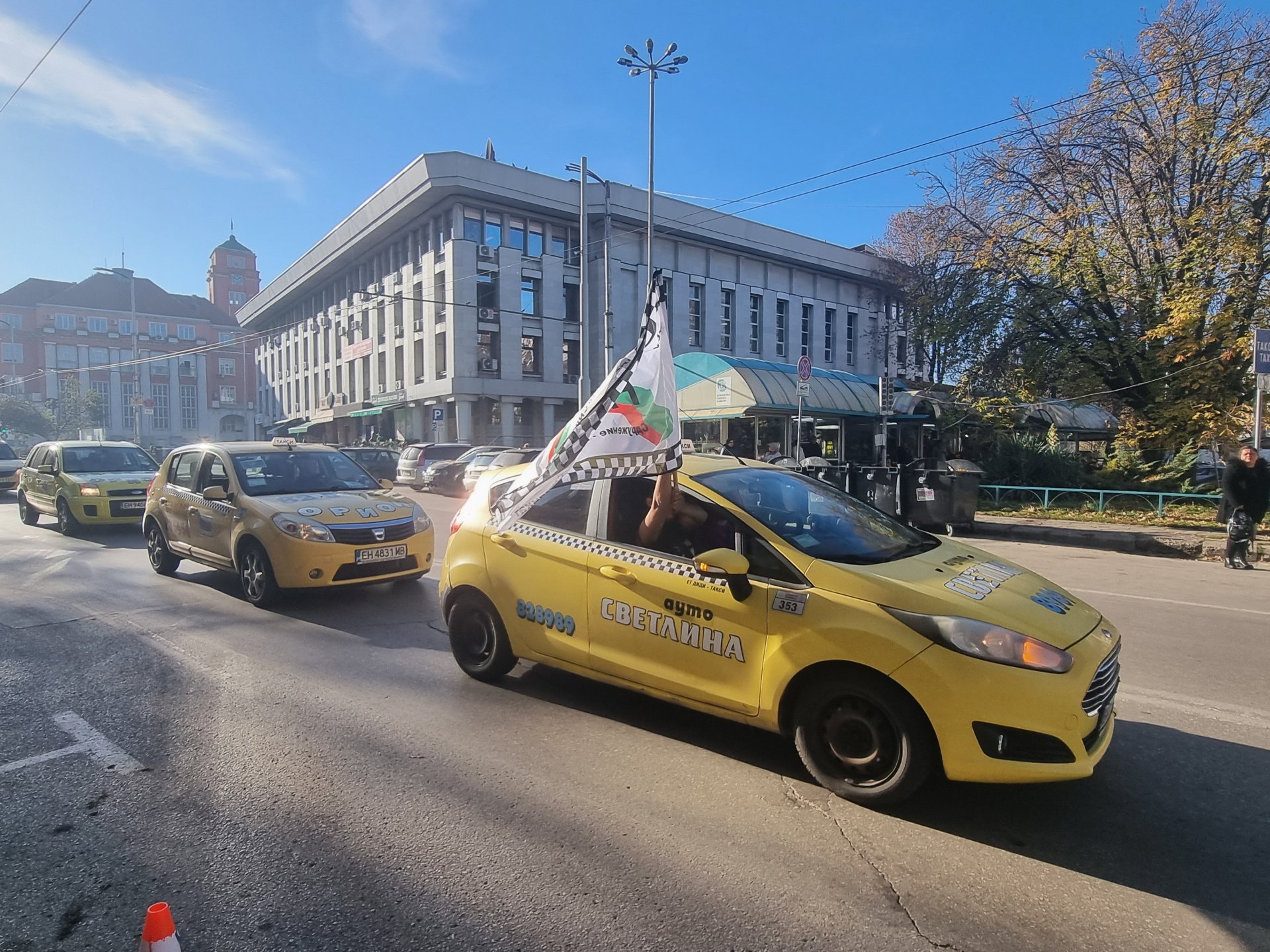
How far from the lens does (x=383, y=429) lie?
151 ft

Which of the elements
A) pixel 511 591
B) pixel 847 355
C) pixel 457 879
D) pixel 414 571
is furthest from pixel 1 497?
pixel 847 355

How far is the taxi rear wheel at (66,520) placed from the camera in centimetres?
1239

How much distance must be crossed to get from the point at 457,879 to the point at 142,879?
1.21 metres

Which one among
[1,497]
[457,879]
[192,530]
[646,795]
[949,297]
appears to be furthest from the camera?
[1,497]

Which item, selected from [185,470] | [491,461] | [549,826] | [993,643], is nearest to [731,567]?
[993,643]

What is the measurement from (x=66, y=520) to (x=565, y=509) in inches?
484

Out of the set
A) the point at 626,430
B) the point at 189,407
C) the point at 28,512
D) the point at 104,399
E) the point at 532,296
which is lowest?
the point at 28,512

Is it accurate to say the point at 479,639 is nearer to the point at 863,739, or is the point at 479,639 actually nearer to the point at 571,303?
the point at 863,739

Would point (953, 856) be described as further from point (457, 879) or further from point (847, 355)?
point (847, 355)

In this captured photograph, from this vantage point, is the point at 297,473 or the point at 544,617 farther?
the point at 297,473

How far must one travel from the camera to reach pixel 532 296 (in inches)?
1588

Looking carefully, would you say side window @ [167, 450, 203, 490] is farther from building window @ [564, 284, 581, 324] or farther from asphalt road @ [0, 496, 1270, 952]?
building window @ [564, 284, 581, 324]

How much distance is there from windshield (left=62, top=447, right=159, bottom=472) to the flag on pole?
1250 cm

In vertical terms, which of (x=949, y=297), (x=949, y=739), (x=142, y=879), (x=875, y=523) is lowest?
(x=142, y=879)
